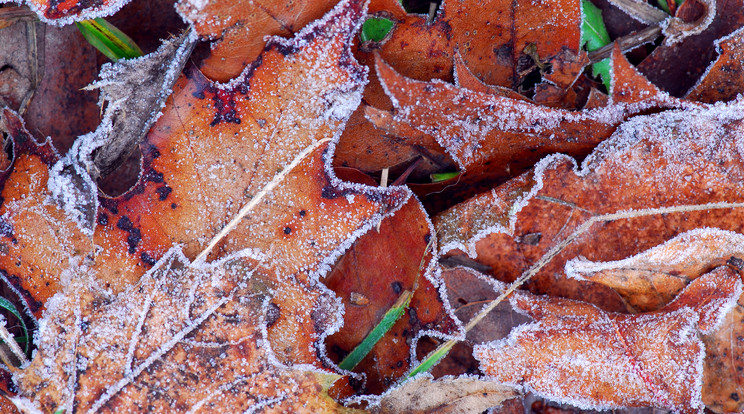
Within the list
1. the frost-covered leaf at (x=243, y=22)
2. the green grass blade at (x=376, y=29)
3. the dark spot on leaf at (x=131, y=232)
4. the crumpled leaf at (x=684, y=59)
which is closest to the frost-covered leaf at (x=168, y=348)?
the dark spot on leaf at (x=131, y=232)

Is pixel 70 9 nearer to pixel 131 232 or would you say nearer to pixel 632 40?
pixel 131 232

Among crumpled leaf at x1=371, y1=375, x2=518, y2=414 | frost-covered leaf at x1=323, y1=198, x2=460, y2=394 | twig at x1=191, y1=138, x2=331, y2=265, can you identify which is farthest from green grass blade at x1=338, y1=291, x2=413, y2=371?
twig at x1=191, y1=138, x2=331, y2=265

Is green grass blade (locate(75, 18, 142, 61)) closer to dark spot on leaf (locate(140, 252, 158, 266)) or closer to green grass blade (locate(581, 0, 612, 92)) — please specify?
dark spot on leaf (locate(140, 252, 158, 266))

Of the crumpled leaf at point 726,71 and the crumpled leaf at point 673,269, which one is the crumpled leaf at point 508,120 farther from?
the crumpled leaf at point 673,269

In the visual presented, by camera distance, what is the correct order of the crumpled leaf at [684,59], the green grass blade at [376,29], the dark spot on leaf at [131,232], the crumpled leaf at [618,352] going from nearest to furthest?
1. the dark spot on leaf at [131,232]
2. the crumpled leaf at [618,352]
3. the green grass blade at [376,29]
4. the crumpled leaf at [684,59]

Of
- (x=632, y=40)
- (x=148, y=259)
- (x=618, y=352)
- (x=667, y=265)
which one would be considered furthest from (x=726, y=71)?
(x=148, y=259)

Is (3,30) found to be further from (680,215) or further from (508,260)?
(680,215)

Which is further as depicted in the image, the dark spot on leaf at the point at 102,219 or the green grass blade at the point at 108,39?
the green grass blade at the point at 108,39
